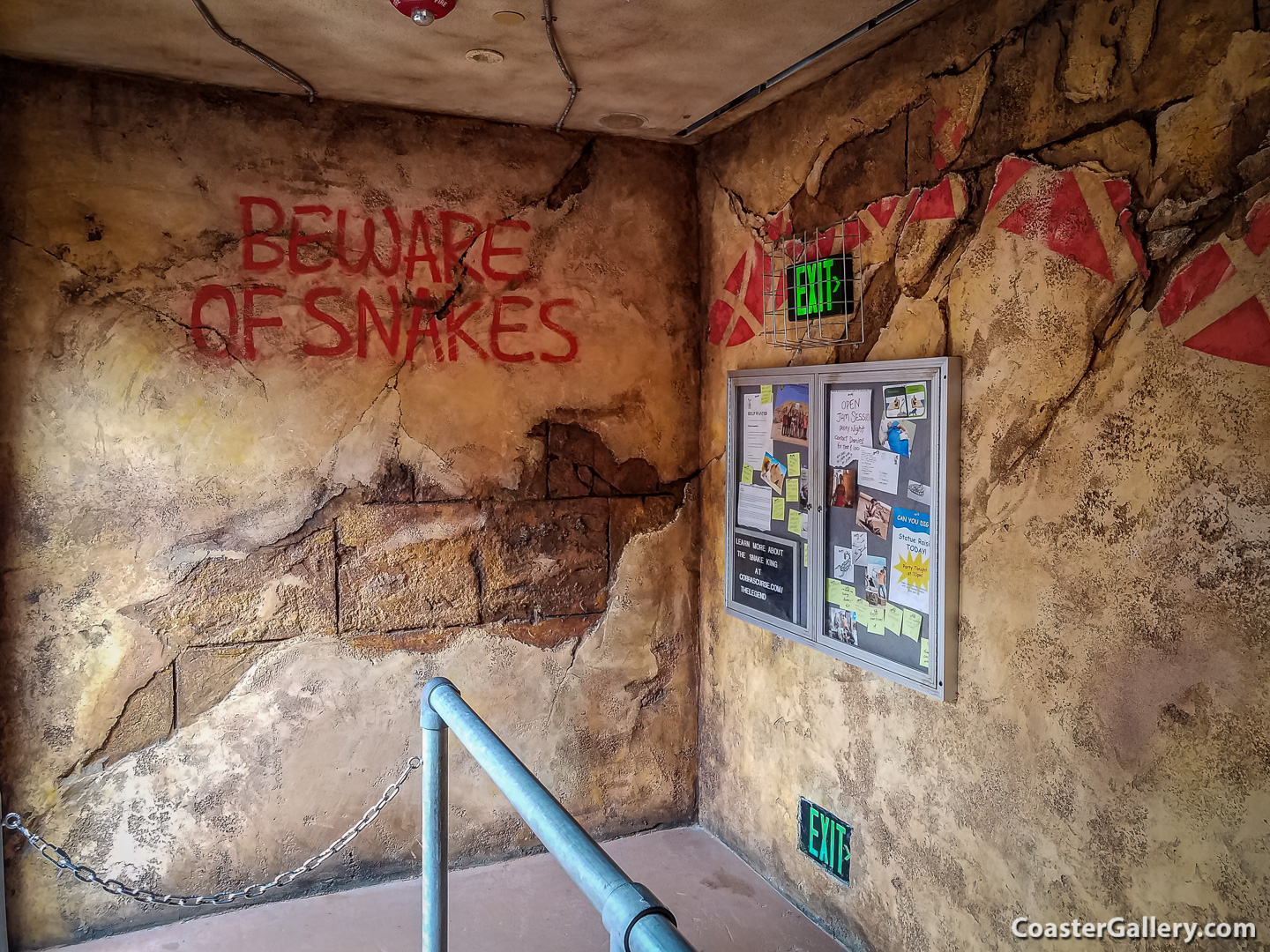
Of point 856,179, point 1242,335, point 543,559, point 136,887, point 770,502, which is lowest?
point 136,887

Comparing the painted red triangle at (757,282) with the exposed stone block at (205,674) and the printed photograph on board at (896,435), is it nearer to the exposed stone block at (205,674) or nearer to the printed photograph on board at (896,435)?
the printed photograph on board at (896,435)

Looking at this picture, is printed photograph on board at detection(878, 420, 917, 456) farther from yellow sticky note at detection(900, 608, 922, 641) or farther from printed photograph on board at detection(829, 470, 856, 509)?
yellow sticky note at detection(900, 608, 922, 641)

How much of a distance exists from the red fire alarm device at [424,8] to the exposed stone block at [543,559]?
165 centimetres

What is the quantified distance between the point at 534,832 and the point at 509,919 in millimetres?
2013

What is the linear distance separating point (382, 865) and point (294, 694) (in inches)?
28.5

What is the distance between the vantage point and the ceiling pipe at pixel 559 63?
2209 millimetres

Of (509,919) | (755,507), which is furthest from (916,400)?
(509,919)

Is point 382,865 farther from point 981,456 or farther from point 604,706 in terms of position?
point 981,456

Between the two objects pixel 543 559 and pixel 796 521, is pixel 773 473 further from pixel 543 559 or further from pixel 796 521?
pixel 543 559

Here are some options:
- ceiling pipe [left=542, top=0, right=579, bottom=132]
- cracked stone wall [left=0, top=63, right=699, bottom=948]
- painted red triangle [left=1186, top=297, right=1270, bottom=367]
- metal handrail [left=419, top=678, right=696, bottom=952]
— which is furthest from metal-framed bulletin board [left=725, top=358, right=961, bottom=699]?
metal handrail [left=419, top=678, right=696, bottom=952]

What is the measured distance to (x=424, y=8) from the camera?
83.5 inches

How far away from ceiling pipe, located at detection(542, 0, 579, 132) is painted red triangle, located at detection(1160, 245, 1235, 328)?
163 cm

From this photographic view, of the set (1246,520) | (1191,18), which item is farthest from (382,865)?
(1191,18)

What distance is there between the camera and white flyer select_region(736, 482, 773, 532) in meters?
2.96
